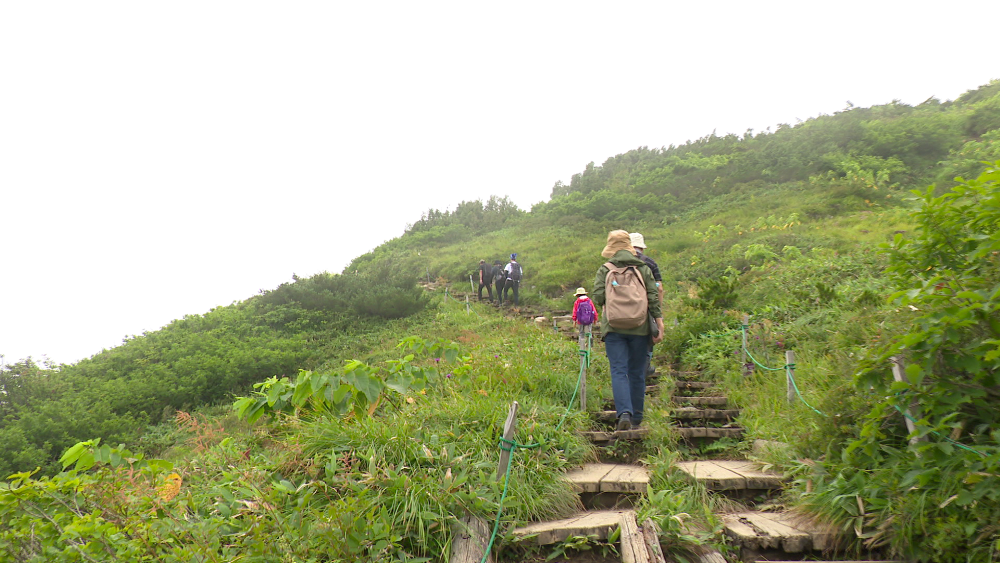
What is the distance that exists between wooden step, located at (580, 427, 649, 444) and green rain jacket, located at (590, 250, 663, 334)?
2.94 ft

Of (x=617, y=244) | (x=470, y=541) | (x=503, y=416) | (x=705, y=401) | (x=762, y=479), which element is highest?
(x=617, y=244)

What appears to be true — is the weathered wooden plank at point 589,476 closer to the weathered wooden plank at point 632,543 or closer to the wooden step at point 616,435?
the wooden step at point 616,435

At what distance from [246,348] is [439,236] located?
2168 centimetres

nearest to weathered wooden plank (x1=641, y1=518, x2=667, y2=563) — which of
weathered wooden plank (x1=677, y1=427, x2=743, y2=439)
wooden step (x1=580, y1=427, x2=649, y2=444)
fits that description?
wooden step (x1=580, y1=427, x2=649, y2=444)

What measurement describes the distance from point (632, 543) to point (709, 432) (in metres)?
2.42

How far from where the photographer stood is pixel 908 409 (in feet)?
8.90

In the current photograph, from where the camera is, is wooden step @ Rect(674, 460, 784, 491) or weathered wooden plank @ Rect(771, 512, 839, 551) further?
wooden step @ Rect(674, 460, 784, 491)

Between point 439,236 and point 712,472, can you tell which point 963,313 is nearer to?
point 712,472

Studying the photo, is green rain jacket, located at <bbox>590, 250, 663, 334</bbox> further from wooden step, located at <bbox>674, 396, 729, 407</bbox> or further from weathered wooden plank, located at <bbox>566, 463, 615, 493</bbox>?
wooden step, located at <bbox>674, 396, 729, 407</bbox>

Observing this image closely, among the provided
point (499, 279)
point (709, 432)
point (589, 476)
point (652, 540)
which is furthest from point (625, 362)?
point (499, 279)

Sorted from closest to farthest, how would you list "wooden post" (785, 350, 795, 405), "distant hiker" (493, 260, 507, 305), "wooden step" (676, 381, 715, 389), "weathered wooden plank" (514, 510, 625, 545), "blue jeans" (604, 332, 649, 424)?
"weathered wooden plank" (514, 510, 625, 545)
"wooden post" (785, 350, 795, 405)
"blue jeans" (604, 332, 649, 424)
"wooden step" (676, 381, 715, 389)
"distant hiker" (493, 260, 507, 305)

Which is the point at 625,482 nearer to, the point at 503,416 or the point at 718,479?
the point at 718,479

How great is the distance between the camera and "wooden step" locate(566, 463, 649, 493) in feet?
11.9

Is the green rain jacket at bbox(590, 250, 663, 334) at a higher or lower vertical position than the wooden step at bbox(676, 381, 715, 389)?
higher
